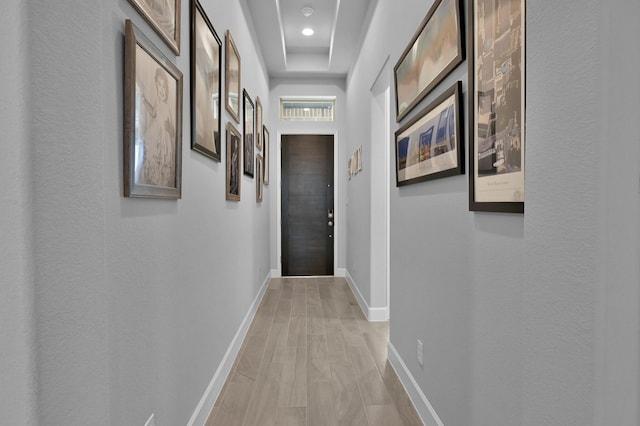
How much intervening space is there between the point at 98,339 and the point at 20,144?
1.46 feet

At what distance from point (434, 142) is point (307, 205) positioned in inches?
165

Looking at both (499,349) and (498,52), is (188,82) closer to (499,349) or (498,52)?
(498,52)

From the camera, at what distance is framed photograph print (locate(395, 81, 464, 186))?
Answer: 1519mm

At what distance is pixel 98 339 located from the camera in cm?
83

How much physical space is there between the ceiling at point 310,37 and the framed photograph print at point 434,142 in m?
1.86

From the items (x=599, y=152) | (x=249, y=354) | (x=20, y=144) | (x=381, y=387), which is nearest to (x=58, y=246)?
(x=20, y=144)

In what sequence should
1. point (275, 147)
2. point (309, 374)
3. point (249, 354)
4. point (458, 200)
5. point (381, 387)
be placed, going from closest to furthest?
1. point (458, 200)
2. point (381, 387)
3. point (309, 374)
4. point (249, 354)
5. point (275, 147)

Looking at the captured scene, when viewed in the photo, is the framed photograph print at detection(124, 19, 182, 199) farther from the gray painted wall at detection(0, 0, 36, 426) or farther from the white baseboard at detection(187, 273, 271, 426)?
the white baseboard at detection(187, 273, 271, 426)

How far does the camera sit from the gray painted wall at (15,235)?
63 cm

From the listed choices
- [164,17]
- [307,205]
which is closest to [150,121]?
[164,17]

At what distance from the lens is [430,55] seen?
1.79 m

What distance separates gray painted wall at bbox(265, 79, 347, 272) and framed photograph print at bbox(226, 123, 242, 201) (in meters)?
2.80

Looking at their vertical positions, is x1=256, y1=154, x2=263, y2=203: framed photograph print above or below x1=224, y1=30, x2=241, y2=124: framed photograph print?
below

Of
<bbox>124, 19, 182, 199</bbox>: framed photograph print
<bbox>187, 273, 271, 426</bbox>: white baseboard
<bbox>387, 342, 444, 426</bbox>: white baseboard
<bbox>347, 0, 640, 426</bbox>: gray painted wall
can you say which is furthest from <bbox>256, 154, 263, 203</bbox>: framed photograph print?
<bbox>347, 0, 640, 426</bbox>: gray painted wall
